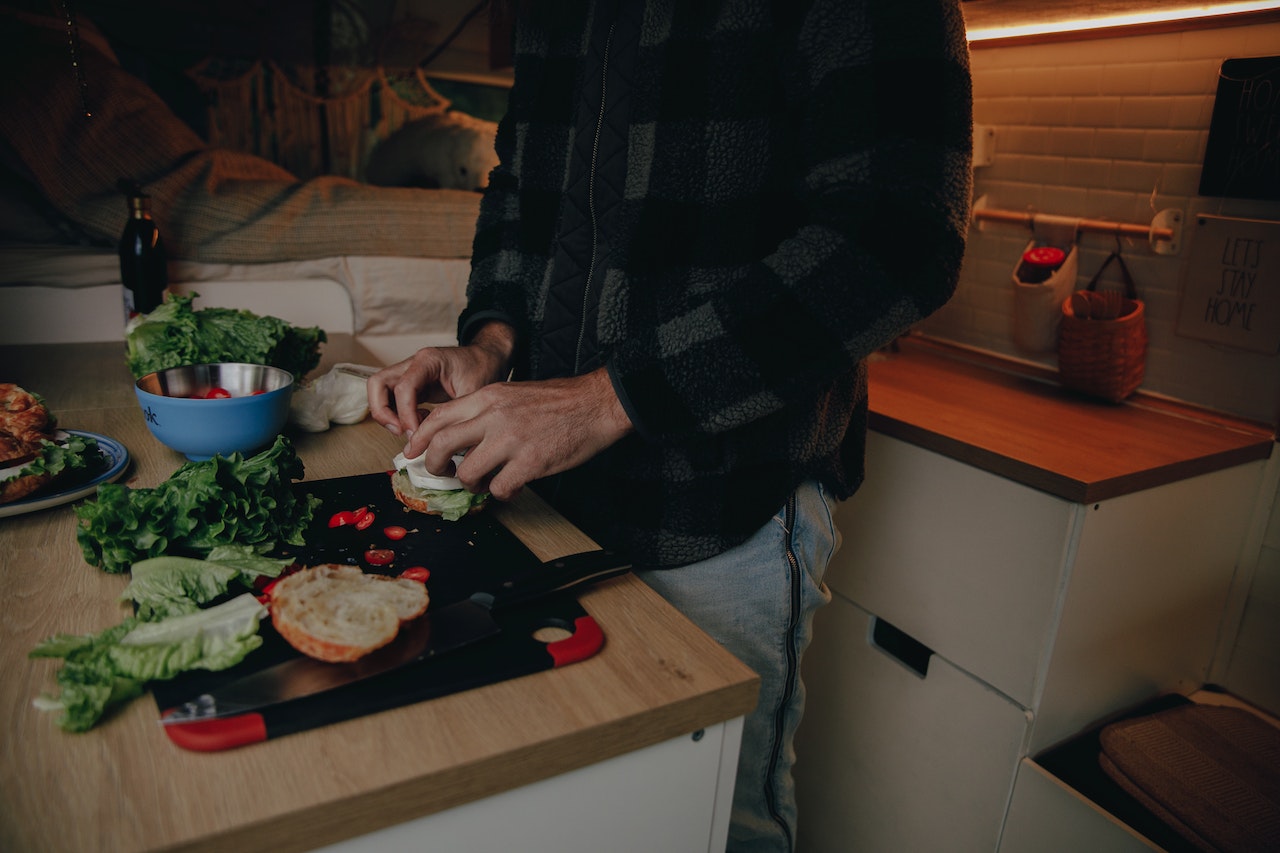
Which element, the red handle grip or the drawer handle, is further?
the drawer handle

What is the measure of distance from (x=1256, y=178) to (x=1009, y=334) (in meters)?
0.54

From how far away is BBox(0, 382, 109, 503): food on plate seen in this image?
31.0 inches

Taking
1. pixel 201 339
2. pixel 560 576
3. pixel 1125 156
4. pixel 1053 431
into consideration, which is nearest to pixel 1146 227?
pixel 1125 156

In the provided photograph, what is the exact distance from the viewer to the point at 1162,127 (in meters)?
1.54

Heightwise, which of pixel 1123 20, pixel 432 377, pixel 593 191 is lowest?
pixel 432 377

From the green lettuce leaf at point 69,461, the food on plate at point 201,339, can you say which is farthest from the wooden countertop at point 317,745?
the food on plate at point 201,339

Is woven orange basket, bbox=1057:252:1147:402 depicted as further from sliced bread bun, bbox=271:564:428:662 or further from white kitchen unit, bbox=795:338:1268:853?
sliced bread bun, bbox=271:564:428:662

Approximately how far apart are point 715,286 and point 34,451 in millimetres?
702

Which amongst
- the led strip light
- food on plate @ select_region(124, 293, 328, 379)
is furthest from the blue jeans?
the led strip light

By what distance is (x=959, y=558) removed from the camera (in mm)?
1352

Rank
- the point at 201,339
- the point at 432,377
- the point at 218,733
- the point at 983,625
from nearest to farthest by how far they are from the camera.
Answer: the point at 218,733, the point at 432,377, the point at 201,339, the point at 983,625

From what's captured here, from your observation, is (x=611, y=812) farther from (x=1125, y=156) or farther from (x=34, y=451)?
(x=1125, y=156)

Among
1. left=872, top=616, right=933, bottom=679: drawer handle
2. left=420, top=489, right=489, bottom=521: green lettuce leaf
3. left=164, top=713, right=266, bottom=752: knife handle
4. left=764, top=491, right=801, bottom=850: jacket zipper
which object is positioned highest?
left=420, top=489, right=489, bottom=521: green lettuce leaf

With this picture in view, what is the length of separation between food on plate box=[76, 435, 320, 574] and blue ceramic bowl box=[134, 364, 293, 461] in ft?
0.72
